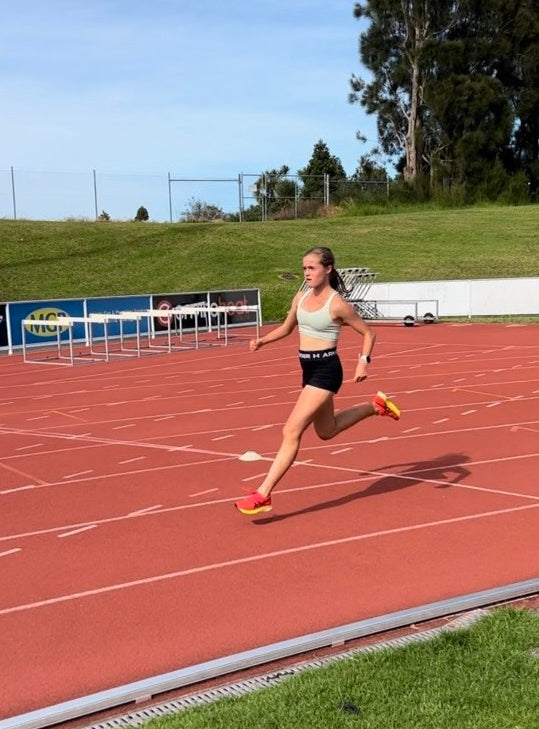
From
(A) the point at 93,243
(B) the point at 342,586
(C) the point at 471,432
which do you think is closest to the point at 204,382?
(C) the point at 471,432

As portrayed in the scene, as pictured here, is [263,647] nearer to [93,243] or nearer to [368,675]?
[368,675]

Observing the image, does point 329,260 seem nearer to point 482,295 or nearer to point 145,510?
point 145,510

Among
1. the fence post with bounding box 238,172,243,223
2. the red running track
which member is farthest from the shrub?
the red running track

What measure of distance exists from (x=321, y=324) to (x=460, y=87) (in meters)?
54.2

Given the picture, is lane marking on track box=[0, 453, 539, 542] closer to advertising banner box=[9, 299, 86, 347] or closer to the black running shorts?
the black running shorts

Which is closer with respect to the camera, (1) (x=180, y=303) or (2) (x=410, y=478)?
(2) (x=410, y=478)

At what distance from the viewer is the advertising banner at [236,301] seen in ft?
90.0

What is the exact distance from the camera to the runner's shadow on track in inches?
283

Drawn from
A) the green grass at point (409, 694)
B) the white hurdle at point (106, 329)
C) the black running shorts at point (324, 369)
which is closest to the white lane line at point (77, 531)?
the black running shorts at point (324, 369)

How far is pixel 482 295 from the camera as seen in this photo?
29812mm

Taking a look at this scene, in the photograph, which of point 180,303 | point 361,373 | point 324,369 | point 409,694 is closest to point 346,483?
point 361,373

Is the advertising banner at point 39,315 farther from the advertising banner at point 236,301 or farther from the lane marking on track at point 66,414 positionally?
the lane marking on track at point 66,414

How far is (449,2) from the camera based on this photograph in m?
58.8

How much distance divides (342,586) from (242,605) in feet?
2.19
